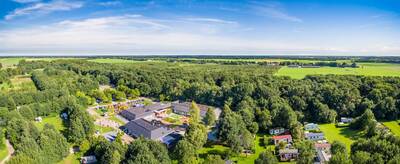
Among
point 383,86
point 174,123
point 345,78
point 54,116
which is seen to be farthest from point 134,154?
point 345,78

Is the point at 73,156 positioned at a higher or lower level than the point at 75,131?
lower

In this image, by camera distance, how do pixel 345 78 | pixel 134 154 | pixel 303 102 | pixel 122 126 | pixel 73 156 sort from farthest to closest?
pixel 345 78 < pixel 303 102 < pixel 122 126 < pixel 73 156 < pixel 134 154

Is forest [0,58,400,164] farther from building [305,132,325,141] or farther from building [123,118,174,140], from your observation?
building [123,118,174,140]

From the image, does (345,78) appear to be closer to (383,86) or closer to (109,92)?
(383,86)

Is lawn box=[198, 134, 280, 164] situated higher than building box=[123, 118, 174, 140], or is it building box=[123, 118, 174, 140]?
building box=[123, 118, 174, 140]

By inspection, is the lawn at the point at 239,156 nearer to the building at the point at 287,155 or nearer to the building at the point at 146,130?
the building at the point at 287,155

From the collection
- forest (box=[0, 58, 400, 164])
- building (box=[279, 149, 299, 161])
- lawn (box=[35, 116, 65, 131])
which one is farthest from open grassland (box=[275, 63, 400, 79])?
lawn (box=[35, 116, 65, 131])
